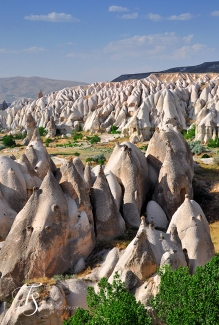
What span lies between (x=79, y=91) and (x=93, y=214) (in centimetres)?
7659

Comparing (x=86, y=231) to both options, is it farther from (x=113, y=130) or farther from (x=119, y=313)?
(x=113, y=130)

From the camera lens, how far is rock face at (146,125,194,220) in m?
15.7

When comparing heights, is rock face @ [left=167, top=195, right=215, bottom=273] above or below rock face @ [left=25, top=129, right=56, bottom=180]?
below

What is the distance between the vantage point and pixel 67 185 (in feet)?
40.3

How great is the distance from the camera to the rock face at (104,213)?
41.0 ft

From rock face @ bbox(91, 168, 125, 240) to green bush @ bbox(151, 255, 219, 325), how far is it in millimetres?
5192

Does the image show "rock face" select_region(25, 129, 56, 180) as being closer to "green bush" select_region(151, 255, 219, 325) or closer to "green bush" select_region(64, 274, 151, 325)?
"green bush" select_region(64, 274, 151, 325)

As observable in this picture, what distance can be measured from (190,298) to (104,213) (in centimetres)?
640

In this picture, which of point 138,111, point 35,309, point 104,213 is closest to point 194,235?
point 104,213

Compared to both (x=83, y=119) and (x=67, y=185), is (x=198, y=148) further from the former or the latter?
(x=83, y=119)

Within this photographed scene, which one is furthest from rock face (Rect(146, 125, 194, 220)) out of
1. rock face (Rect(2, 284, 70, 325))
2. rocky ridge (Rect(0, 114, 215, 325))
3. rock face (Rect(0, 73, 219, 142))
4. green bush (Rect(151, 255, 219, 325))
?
rock face (Rect(0, 73, 219, 142))

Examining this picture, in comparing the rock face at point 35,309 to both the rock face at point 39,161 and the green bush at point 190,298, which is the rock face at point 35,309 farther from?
the rock face at point 39,161

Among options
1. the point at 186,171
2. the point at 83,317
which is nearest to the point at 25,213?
the point at 83,317

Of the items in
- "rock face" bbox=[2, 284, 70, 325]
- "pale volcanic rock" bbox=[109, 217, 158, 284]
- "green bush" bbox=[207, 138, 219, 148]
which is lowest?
"green bush" bbox=[207, 138, 219, 148]
